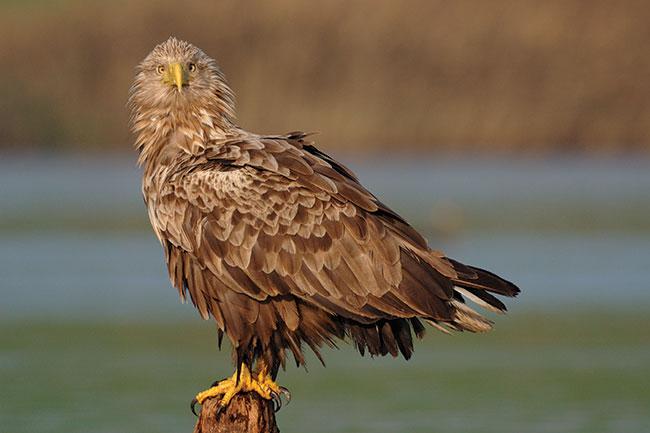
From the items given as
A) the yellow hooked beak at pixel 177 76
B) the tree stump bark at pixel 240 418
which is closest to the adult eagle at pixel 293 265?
the tree stump bark at pixel 240 418

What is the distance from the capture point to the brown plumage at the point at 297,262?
28.3ft

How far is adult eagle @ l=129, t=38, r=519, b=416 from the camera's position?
863 centimetres

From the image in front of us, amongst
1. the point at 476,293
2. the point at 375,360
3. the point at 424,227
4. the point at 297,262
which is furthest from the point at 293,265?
the point at 424,227

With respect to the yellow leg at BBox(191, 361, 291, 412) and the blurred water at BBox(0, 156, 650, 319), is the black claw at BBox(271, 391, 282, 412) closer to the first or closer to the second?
the yellow leg at BBox(191, 361, 291, 412)

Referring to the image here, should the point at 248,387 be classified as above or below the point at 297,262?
below

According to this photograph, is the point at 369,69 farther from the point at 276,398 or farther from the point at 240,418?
the point at 240,418

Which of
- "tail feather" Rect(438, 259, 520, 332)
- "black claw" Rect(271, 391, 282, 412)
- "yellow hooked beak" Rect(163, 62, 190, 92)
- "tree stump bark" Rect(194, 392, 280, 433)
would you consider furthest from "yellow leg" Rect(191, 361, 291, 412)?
"yellow hooked beak" Rect(163, 62, 190, 92)

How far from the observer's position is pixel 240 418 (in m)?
8.27

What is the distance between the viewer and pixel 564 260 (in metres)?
29.6

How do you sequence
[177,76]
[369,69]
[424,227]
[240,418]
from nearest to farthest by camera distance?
[240,418] < [177,76] < [424,227] < [369,69]

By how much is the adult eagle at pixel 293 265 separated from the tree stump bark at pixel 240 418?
25cm

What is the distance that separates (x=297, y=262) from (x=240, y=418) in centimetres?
109

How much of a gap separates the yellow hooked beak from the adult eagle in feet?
2.27

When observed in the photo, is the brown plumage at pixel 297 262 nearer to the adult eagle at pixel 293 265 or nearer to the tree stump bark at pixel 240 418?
the adult eagle at pixel 293 265
